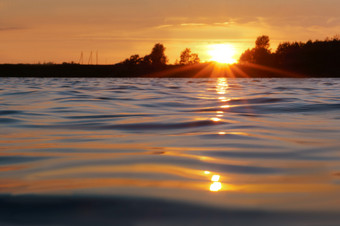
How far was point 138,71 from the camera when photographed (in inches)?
2500

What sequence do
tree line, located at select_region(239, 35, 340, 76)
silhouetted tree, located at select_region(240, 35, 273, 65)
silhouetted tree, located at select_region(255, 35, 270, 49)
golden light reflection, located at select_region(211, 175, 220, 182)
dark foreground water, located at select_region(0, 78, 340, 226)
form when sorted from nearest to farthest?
→ 1. dark foreground water, located at select_region(0, 78, 340, 226)
2. golden light reflection, located at select_region(211, 175, 220, 182)
3. tree line, located at select_region(239, 35, 340, 76)
4. silhouetted tree, located at select_region(240, 35, 273, 65)
5. silhouetted tree, located at select_region(255, 35, 270, 49)

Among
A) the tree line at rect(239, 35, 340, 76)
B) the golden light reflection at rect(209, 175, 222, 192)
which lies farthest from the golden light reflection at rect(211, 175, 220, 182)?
the tree line at rect(239, 35, 340, 76)

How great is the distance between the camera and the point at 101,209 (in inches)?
82.6

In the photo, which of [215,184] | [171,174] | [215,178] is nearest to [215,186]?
[215,184]

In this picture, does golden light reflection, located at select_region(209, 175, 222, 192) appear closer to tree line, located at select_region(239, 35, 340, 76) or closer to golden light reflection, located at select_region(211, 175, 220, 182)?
golden light reflection, located at select_region(211, 175, 220, 182)

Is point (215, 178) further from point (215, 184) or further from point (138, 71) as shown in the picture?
point (138, 71)

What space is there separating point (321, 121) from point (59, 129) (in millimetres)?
3261

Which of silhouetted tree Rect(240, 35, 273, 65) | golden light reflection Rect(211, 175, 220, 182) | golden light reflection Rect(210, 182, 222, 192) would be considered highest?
silhouetted tree Rect(240, 35, 273, 65)

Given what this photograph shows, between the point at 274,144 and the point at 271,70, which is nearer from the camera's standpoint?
the point at 274,144

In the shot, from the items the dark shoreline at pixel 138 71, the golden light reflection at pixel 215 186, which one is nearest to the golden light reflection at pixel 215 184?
the golden light reflection at pixel 215 186

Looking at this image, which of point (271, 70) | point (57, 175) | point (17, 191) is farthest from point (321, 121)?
point (271, 70)

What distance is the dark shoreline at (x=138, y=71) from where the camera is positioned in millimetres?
57938

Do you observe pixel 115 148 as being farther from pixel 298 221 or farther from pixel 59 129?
pixel 298 221

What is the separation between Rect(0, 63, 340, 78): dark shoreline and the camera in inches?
2281
